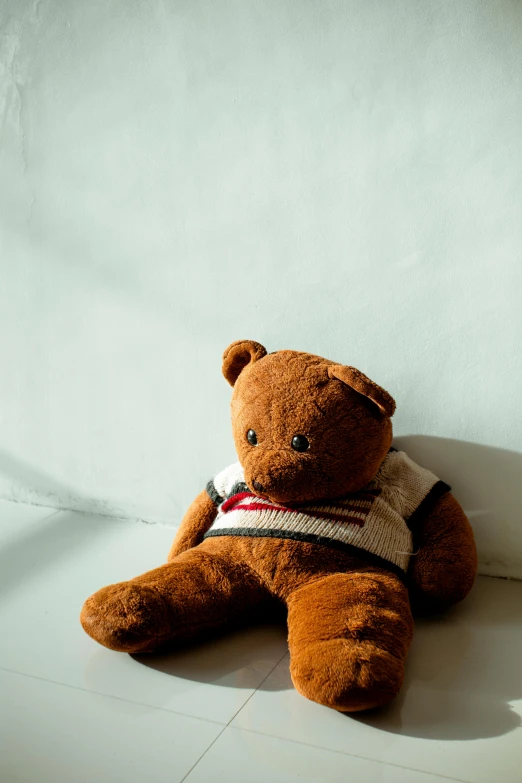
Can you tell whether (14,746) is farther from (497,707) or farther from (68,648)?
(497,707)

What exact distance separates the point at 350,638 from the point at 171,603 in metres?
0.33

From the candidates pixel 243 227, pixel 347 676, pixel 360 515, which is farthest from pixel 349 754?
pixel 243 227

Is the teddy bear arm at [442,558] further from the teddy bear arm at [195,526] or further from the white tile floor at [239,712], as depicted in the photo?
the teddy bear arm at [195,526]

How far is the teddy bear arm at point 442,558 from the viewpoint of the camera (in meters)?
1.38

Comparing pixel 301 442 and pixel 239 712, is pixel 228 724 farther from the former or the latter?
pixel 301 442

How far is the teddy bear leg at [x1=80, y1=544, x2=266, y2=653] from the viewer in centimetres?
121

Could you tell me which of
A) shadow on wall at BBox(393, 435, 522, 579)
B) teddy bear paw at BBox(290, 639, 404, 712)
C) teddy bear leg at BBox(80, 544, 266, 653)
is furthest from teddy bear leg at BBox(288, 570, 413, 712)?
shadow on wall at BBox(393, 435, 522, 579)

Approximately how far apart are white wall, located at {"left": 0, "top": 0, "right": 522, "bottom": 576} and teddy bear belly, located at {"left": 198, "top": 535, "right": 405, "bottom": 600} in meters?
0.34

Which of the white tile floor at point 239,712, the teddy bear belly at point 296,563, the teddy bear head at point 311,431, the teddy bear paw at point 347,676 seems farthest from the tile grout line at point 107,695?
the teddy bear head at point 311,431

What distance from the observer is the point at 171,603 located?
1.26m

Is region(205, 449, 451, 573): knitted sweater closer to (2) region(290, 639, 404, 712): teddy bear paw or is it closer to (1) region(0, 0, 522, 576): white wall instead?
(1) region(0, 0, 522, 576): white wall

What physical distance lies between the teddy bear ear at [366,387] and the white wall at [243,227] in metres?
0.26

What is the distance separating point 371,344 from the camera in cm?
159

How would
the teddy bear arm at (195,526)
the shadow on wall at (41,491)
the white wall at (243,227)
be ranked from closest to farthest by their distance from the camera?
1. the white wall at (243,227)
2. the teddy bear arm at (195,526)
3. the shadow on wall at (41,491)
